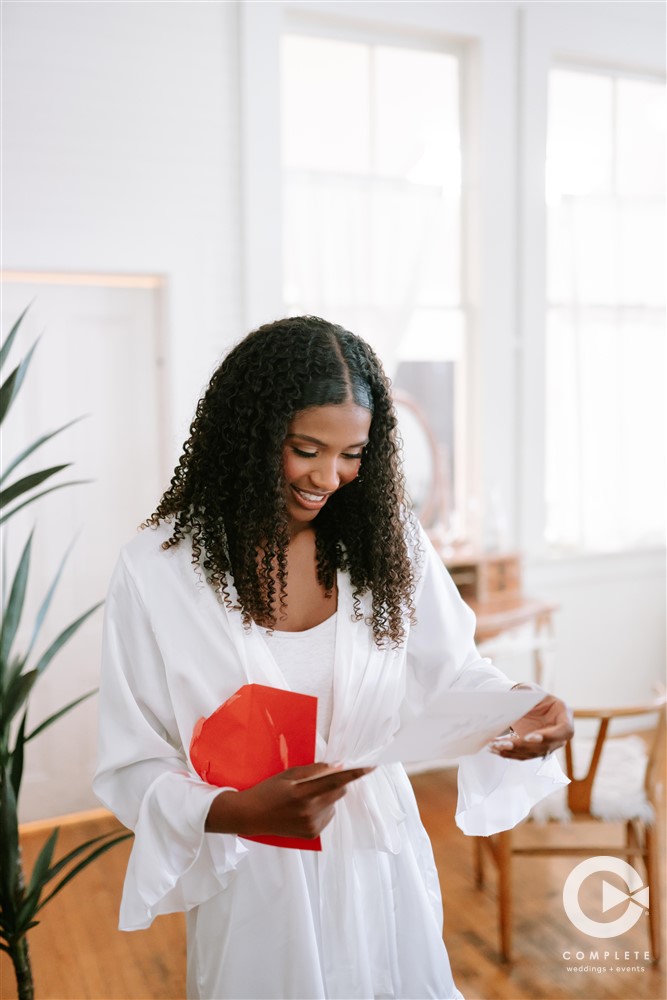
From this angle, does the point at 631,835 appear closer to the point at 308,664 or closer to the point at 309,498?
the point at 308,664

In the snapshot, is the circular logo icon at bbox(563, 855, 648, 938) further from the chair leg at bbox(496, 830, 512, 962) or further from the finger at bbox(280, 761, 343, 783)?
the finger at bbox(280, 761, 343, 783)

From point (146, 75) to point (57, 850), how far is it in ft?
9.52

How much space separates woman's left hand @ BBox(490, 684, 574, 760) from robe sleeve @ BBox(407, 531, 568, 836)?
13 cm

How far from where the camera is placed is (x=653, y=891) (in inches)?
91.9

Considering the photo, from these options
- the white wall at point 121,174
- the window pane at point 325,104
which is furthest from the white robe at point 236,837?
the window pane at point 325,104

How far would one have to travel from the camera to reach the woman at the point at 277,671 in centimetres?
112

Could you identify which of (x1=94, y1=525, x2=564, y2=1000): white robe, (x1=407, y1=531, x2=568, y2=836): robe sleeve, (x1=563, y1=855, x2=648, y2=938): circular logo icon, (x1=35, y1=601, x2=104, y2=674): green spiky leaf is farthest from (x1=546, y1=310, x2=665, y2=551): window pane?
(x1=94, y1=525, x2=564, y2=1000): white robe

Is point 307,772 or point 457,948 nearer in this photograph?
point 307,772

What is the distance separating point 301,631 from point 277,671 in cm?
9

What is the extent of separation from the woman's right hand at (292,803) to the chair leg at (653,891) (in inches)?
69.2

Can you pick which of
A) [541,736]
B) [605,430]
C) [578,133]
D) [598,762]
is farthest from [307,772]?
[578,133]

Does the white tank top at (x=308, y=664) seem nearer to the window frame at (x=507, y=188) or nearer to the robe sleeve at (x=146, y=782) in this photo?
the robe sleeve at (x=146, y=782)

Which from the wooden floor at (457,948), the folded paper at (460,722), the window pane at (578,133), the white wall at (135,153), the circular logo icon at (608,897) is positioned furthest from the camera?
the window pane at (578,133)

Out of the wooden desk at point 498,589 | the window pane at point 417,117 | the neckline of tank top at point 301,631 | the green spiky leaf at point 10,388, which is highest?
the window pane at point 417,117
